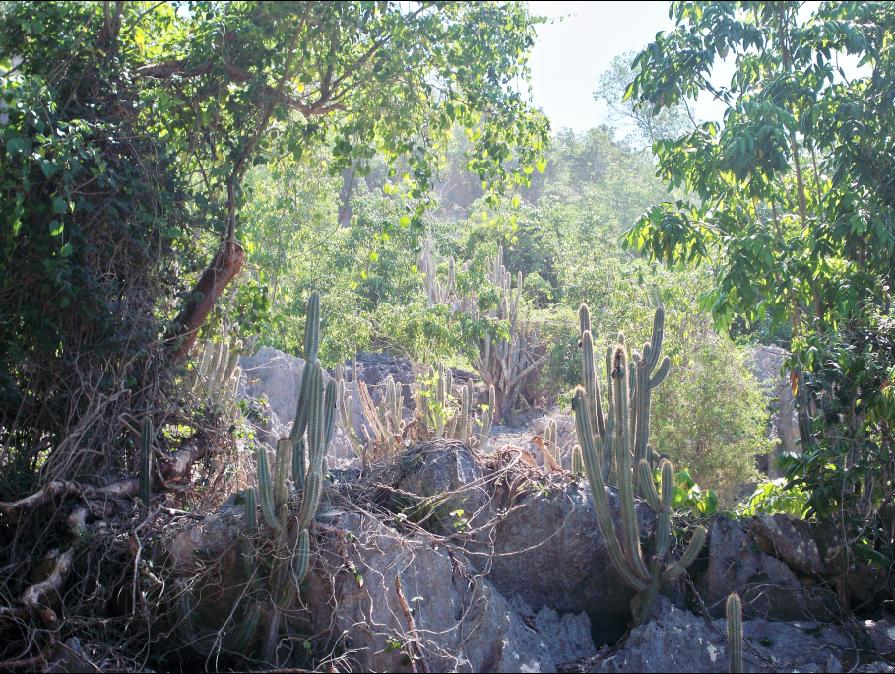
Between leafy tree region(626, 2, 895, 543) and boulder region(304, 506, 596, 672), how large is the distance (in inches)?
95.0

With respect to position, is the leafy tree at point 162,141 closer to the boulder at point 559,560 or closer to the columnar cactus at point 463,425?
the columnar cactus at point 463,425

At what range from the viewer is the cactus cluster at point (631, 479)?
18.9ft

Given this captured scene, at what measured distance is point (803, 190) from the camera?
7.62m

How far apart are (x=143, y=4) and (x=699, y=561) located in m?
5.82

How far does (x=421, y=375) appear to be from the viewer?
1082 centimetres

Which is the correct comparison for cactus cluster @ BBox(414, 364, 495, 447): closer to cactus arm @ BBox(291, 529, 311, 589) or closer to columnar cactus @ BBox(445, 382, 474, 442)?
columnar cactus @ BBox(445, 382, 474, 442)

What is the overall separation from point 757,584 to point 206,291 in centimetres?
471

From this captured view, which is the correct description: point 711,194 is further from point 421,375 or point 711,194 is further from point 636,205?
point 636,205

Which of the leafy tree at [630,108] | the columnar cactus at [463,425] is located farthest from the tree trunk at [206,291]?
the leafy tree at [630,108]

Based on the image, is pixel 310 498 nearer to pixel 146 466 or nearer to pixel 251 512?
pixel 251 512

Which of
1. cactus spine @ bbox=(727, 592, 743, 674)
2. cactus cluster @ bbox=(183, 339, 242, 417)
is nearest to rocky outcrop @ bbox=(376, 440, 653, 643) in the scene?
cactus spine @ bbox=(727, 592, 743, 674)

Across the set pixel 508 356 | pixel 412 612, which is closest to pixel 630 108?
pixel 508 356

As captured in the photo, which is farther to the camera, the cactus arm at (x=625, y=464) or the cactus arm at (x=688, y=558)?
the cactus arm at (x=688, y=558)

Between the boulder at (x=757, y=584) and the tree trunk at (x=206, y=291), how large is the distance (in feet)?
13.8
